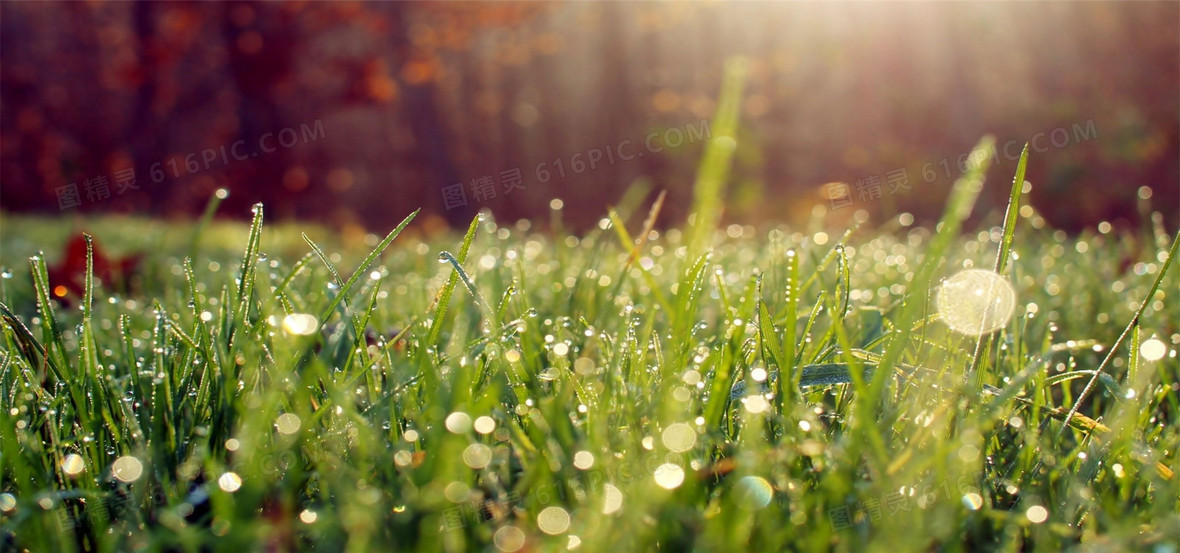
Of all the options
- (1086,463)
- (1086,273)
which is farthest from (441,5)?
(1086,463)

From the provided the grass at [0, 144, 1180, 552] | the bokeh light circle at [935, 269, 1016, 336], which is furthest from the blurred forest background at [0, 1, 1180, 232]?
the grass at [0, 144, 1180, 552]

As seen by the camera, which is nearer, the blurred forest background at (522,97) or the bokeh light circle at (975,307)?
the bokeh light circle at (975,307)

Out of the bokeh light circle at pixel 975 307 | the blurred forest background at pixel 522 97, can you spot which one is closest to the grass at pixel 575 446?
the bokeh light circle at pixel 975 307

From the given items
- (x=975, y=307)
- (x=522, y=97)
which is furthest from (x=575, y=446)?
(x=522, y=97)

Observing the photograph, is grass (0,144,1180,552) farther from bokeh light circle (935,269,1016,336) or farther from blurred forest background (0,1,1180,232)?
blurred forest background (0,1,1180,232)

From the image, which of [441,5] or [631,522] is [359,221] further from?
Result: [631,522]

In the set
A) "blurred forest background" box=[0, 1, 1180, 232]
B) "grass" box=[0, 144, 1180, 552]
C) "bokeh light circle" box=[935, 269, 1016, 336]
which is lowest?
"blurred forest background" box=[0, 1, 1180, 232]

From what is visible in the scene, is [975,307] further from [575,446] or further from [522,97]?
[522,97]

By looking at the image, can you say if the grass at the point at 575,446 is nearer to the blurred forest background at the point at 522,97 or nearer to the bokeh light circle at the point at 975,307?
the bokeh light circle at the point at 975,307

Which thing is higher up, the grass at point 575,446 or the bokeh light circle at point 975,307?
the grass at point 575,446
